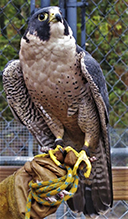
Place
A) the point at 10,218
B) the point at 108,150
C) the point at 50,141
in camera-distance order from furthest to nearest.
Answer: the point at 50,141, the point at 108,150, the point at 10,218

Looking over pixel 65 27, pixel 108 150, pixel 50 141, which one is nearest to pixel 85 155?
pixel 108 150

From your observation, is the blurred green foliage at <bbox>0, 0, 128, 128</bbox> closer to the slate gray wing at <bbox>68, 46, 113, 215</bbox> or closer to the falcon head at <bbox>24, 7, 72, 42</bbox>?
the slate gray wing at <bbox>68, 46, 113, 215</bbox>

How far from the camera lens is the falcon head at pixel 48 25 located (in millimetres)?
1539

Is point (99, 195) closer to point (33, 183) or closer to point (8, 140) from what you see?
point (8, 140)

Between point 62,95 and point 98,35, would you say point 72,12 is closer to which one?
point 62,95

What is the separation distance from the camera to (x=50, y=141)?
6.79ft

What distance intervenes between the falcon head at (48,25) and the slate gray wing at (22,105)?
0.31m

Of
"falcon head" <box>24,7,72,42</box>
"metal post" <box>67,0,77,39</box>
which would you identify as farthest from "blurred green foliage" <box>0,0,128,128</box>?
"falcon head" <box>24,7,72,42</box>

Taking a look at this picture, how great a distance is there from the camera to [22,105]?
195cm

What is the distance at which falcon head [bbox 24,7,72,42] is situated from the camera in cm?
154

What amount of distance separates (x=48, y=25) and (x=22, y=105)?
1.90 ft

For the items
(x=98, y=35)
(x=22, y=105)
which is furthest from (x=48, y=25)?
(x=98, y=35)

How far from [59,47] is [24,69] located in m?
0.25

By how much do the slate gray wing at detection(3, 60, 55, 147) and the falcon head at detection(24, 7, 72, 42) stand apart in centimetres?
31
